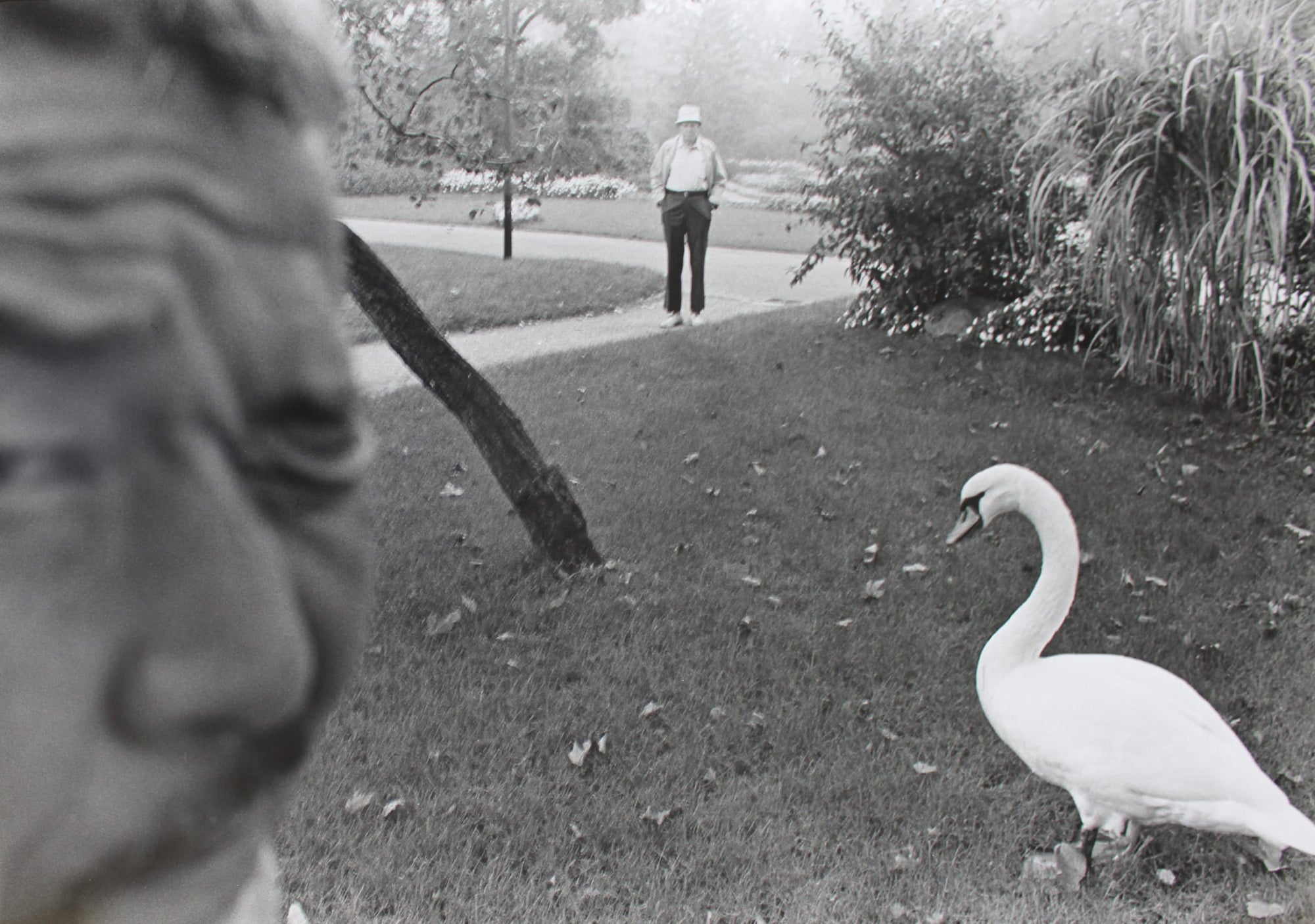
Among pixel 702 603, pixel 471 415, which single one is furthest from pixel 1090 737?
pixel 471 415

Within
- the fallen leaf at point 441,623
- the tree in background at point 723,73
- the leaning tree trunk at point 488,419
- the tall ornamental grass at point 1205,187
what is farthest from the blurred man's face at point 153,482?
the tree in background at point 723,73

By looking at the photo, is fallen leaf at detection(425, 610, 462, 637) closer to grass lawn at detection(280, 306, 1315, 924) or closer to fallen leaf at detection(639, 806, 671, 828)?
grass lawn at detection(280, 306, 1315, 924)

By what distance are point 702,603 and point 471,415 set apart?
1254mm

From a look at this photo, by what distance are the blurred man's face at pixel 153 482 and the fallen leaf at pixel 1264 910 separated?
3024mm

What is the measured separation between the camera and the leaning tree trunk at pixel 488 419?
4.04 metres

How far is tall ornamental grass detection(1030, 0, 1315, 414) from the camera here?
6355mm

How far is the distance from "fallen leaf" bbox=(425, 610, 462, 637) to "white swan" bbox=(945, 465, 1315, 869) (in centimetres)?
201

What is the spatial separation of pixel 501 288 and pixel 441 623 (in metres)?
7.19

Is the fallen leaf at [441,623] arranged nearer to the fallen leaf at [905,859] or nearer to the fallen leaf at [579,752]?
the fallen leaf at [579,752]

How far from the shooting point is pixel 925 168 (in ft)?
29.1

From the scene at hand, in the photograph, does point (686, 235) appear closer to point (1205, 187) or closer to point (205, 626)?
point (1205, 187)

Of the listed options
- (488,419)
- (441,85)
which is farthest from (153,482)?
(441,85)

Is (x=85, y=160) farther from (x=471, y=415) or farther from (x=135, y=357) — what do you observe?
(x=471, y=415)

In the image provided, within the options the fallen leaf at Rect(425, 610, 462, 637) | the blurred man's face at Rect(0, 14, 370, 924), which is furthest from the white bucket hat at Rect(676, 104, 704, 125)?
the blurred man's face at Rect(0, 14, 370, 924)
